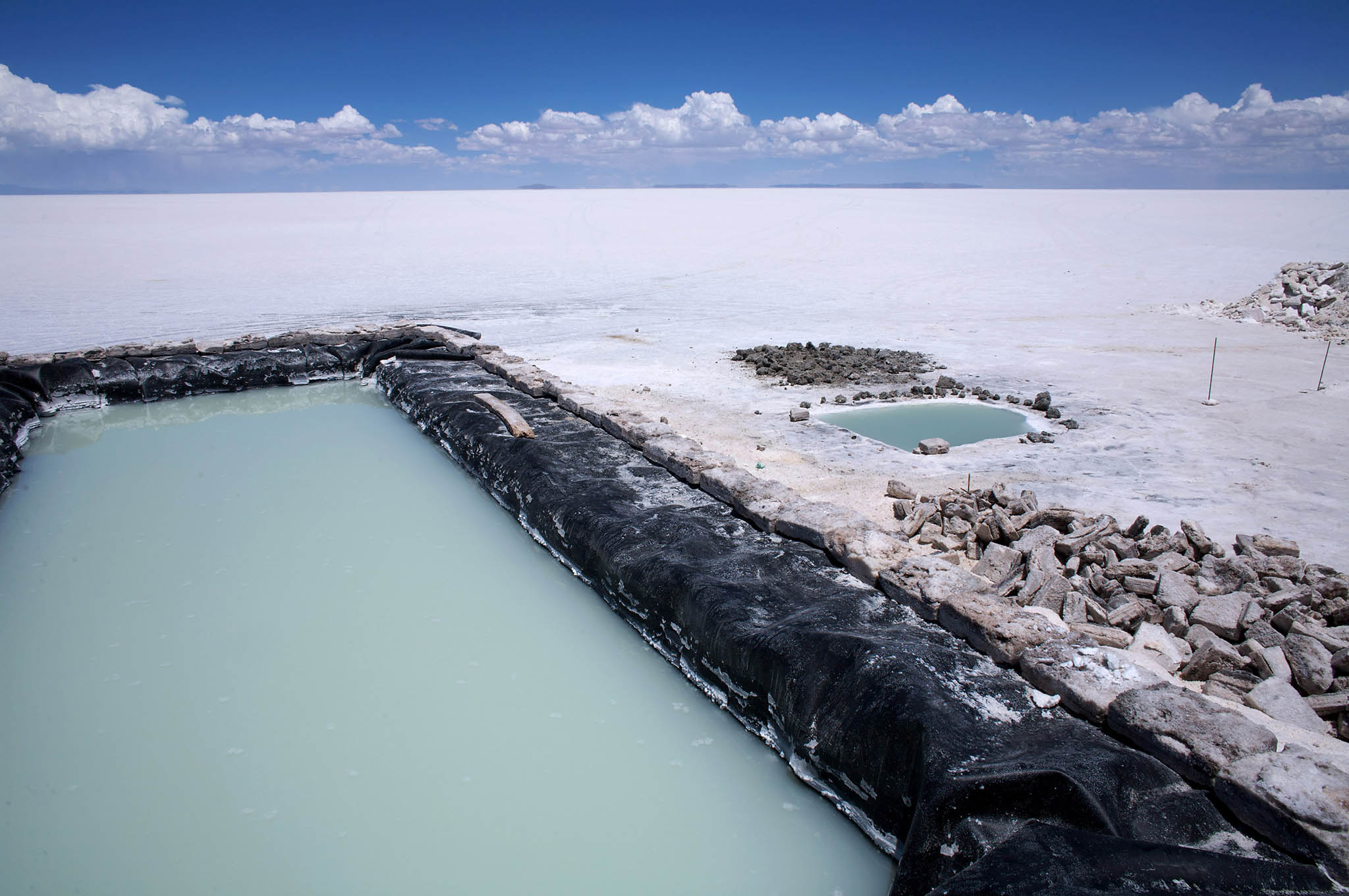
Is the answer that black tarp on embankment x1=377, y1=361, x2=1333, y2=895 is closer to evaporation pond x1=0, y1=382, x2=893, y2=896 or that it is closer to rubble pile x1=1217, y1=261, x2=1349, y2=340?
evaporation pond x1=0, y1=382, x2=893, y2=896

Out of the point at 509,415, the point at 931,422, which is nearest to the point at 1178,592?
the point at 931,422

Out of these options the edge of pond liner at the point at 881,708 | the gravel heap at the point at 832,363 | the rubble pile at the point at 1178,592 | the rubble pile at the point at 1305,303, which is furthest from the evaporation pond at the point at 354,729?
the rubble pile at the point at 1305,303

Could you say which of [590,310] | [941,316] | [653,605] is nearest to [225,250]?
[590,310]

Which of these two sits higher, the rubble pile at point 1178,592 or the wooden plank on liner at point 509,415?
the wooden plank on liner at point 509,415

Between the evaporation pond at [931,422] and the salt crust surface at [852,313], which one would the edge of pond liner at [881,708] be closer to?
the salt crust surface at [852,313]

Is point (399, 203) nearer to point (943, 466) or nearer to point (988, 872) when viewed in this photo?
point (943, 466)

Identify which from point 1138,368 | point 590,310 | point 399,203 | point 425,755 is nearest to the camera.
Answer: point 425,755
